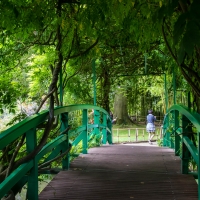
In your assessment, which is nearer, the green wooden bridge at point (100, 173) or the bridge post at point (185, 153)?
the green wooden bridge at point (100, 173)

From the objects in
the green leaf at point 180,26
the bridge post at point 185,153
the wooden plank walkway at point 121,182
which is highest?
the green leaf at point 180,26

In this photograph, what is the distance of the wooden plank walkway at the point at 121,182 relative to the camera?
320cm

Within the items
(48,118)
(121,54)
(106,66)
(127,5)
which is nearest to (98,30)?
(127,5)

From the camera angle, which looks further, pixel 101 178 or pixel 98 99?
pixel 98 99

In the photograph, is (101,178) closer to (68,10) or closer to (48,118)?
(48,118)

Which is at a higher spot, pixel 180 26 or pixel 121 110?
pixel 180 26

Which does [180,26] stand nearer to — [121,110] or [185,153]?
[185,153]

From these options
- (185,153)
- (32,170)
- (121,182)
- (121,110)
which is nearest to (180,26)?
(32,170)

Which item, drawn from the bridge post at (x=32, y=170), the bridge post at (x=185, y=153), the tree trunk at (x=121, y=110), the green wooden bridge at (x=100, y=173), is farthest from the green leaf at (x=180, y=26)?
the tree trunk at (x=121, y=110)

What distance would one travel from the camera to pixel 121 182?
12.0 feet

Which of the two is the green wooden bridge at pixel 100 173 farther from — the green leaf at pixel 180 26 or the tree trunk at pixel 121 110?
the tree trunk at pixel 121 110

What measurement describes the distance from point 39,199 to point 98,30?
2947 mm

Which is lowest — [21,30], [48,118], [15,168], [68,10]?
[15,168]

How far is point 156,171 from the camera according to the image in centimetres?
426
